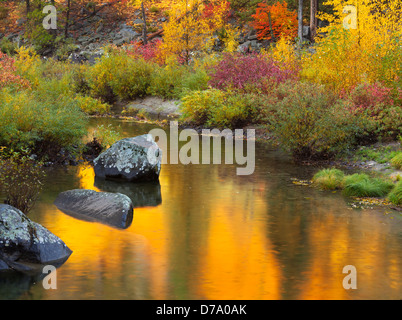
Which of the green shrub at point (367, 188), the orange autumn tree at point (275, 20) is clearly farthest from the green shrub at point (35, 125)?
the orange autumn tree at point (275, 20)

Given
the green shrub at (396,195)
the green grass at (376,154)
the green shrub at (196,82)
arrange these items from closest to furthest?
the green shrub at (396,195) < the green grass at (376,154) < the green shrub at (196,82)

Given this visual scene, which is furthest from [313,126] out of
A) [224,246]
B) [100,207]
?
[224,246]

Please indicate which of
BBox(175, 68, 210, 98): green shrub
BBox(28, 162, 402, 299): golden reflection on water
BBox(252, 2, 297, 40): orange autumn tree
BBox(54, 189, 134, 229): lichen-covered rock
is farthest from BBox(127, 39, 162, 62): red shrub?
BBox(54, 189, 134, 229): lichen-covered rock

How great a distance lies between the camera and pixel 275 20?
42.4 metres

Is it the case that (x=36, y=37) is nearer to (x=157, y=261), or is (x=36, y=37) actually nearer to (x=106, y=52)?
(x=106, y=52)

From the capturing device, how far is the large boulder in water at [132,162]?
13.5 m

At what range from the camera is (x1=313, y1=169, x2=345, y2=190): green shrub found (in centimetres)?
1289

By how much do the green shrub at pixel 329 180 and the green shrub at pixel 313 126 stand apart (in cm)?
235

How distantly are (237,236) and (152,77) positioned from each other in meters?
21.4

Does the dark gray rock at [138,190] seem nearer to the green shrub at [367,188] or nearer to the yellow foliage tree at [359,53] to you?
the green shrub at [367,188]

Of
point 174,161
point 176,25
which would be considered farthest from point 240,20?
point 174,161

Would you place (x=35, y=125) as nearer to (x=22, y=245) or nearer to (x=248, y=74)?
(x=22, y=245)

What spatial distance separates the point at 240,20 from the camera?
154ft

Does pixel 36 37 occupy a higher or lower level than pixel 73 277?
higher
